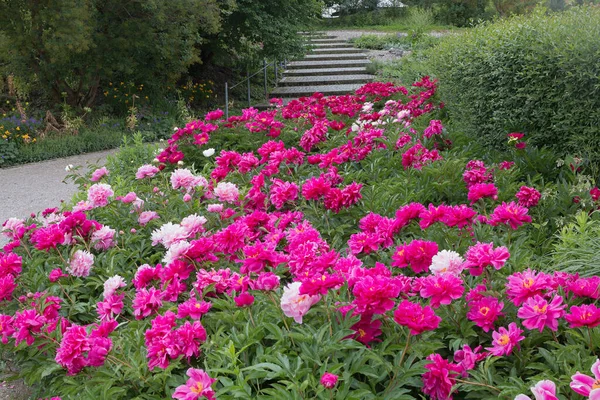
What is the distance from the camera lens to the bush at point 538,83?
3.31m

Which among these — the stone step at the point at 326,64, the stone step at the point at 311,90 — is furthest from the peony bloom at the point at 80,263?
the stone step at the point at 326,64

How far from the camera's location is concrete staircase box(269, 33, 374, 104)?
12328 mm

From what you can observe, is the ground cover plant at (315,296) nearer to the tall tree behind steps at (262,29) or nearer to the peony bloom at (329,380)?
the peony bloom at (329,380)

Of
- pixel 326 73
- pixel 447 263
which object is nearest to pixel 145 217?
pixel 447 263

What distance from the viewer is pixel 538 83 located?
3.58m

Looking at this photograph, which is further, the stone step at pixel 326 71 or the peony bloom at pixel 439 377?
the stone step at pixel 326 71

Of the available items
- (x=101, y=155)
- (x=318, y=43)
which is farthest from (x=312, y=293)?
(x=318, y=43)

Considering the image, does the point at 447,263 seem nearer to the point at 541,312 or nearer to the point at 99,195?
the point at 541,312

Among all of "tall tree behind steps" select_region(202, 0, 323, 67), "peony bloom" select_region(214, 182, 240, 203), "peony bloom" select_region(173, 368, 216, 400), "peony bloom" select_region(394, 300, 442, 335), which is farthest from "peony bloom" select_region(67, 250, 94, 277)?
"tall tree behind steps" select_region(202, 0, 323, 67)

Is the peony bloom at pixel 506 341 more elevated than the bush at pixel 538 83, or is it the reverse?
the bush at pixel 538 83

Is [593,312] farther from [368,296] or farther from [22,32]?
[22,32]

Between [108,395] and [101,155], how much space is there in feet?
23.3

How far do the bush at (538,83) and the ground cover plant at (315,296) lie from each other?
0.26m

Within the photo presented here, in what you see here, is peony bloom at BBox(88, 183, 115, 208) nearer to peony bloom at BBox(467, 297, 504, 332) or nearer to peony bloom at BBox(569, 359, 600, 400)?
peony bloom at BBox(467, 297, 504, 332)
